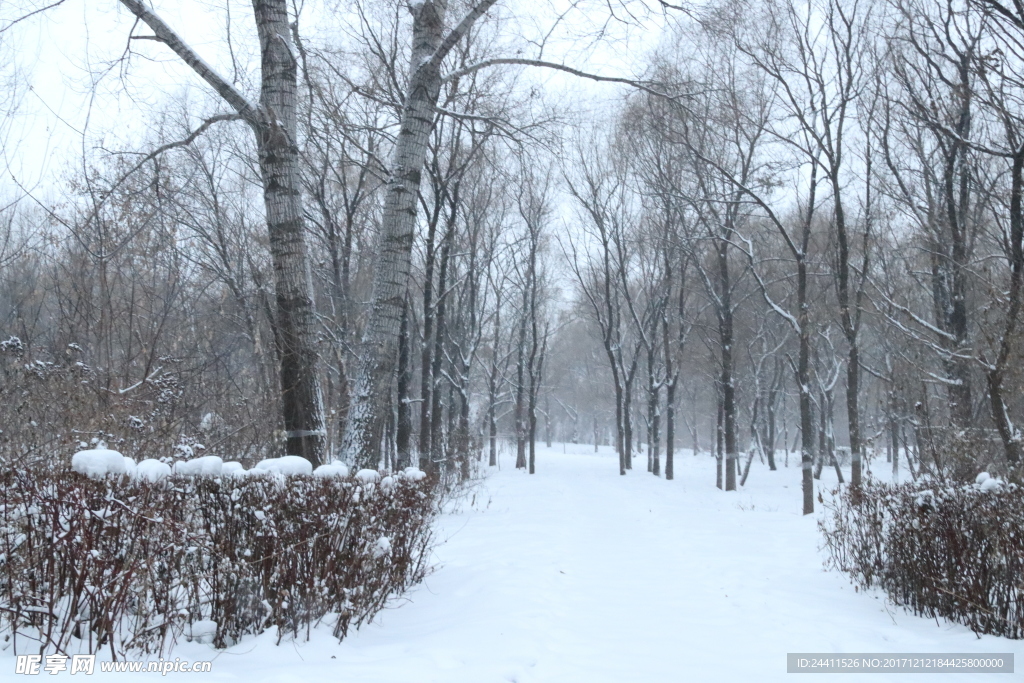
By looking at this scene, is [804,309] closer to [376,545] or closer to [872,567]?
[872,567]

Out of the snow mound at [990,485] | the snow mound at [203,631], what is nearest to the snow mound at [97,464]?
the snow mound at [203,631]

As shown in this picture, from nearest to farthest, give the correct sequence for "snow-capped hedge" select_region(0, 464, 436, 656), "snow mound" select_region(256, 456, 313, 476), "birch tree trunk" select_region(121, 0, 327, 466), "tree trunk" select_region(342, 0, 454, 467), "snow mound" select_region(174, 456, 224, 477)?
"snow-capped hedge" select_region(0, 464, 436, 656) < "snow mound" select_region(174, 456, 224, 477) < "snow mound" select_region(256, 456, 313, 476) < "birch tree trunk" select_region(121, 0, 327, 466) < "tree trunk" select_region(342, 0, 454, 467)

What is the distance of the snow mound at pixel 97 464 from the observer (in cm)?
299

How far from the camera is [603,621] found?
14.3 ft

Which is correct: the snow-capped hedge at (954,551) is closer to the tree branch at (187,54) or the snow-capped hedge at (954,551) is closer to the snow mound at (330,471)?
the snow mound at (330,471)

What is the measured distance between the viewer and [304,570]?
11.3 ft

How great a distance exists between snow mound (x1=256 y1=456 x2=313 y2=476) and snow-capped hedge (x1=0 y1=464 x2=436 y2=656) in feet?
0.21

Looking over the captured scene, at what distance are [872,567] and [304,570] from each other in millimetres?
4628

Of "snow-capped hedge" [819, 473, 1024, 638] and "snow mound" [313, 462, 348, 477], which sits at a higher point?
"snow mound" [313, 462, 348, 477]

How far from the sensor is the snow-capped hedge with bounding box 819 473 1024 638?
4008mm

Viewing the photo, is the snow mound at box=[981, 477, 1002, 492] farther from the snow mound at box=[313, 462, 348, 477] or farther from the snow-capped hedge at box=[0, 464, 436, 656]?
the snow mound at box=[313, 462, 348, 477]

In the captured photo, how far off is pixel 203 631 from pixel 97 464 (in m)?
0.93

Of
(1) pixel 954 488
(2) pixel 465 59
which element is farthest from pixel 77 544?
(2) pixel 465 59

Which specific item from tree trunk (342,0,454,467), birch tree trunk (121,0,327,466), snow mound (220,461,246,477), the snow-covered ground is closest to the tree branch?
birch tree trunk (121,0,327,466)
